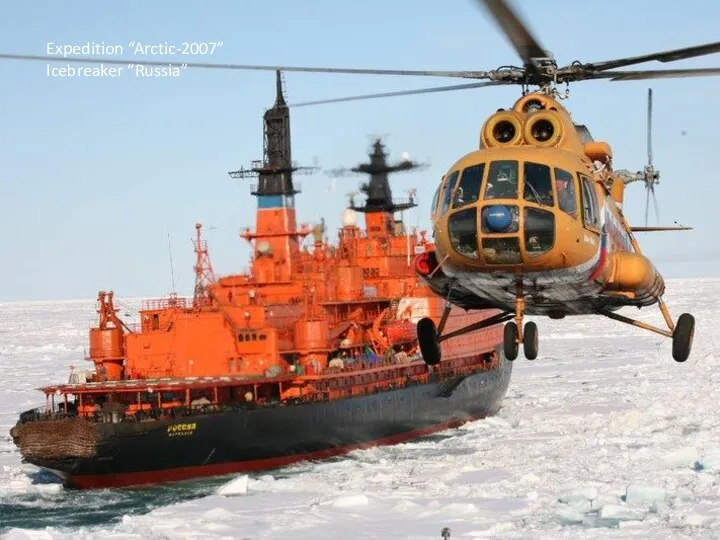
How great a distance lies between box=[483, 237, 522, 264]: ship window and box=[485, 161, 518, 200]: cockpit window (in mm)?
487

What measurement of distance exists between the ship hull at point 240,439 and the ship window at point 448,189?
1800 centimetres

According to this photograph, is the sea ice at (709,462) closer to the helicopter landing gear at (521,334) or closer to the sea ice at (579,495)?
the sea ice at (579,495)

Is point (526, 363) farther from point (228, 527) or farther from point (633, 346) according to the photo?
point (228, 527)

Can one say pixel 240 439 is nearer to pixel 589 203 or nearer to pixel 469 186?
pixel 589 203

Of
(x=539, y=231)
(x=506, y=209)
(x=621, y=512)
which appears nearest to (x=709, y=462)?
(x=621, y=512)

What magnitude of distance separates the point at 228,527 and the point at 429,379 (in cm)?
1907

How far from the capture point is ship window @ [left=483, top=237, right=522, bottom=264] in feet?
38.7

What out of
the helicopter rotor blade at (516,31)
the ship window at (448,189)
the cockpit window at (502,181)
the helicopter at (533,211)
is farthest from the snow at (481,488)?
the helicopter rotor blade at (516,31)

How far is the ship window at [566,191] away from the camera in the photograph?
12.1m

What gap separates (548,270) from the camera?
12.2 meters

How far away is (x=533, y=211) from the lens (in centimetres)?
1184

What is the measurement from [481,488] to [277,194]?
1920 centimetres

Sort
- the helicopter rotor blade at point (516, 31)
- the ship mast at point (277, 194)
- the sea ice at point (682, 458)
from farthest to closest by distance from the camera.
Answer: the ship mast at point (277, 194), the sea ice at point (682, 458), the helicopter rotor blade at point (516, 31)

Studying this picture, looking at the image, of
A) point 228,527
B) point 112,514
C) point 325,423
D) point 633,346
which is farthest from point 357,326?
point 633,346
